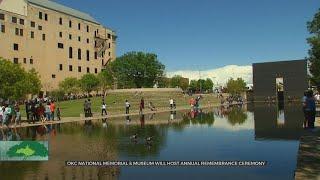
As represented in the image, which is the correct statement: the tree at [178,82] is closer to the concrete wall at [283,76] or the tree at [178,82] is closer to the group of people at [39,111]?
the concrete wall at [283,76]

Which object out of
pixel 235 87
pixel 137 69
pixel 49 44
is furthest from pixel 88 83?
pixel 235 87

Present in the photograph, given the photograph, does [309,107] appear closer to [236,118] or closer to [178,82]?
[236,118]

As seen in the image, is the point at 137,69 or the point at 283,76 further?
the point at 137,69

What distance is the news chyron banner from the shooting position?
10812 millimetres

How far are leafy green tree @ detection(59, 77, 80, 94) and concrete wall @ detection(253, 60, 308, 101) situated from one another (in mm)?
37044

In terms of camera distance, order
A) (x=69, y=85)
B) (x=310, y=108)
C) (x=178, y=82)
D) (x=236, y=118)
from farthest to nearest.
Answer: (x=178, y=82)
(x=69, y=85)
(x=236, y=118)
(x=310, y=108)

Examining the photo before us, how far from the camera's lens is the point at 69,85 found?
91250 millimetres

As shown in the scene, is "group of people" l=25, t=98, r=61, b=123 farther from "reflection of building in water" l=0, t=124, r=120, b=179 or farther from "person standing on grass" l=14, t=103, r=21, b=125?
"reflection of building in water" l=0, t=124, r=120, b=179

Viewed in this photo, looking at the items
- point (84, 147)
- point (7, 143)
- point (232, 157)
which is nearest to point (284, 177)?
point (232, 157)

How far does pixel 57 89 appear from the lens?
94.2 metres

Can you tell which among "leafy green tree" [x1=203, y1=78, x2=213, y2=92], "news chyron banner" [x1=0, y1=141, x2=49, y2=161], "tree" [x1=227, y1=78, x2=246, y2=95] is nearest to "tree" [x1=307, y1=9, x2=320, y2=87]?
"news chyron banner" [x1=0, y1=141, x2=49, y2=161]

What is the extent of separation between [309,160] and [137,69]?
10641 cm

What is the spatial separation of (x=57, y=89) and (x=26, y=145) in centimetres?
8555

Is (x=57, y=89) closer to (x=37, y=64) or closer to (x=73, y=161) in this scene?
(x=37, y=64)
